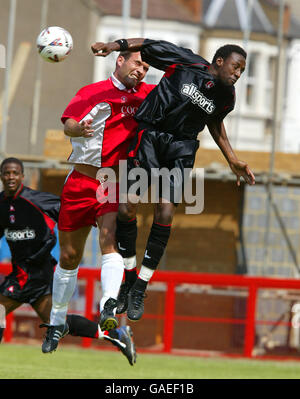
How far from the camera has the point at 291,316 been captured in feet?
48.9

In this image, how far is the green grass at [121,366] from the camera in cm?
1099

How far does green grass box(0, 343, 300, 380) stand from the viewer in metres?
11.0

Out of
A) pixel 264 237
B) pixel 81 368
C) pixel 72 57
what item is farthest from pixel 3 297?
pixel 72 57

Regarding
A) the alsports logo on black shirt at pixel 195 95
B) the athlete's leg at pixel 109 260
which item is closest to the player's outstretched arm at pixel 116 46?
the alsports logo on black shirt at pixel 195 95

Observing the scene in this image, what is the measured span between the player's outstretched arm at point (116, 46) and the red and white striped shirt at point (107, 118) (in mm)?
487

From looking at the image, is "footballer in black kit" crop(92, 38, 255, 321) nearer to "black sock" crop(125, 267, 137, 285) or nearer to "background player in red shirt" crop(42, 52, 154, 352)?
"background player in red shirt" crop(42, 52, 154, 352)

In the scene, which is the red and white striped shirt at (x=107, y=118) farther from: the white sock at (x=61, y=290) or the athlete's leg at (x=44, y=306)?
the athlete's leg at (x=44, y=306)

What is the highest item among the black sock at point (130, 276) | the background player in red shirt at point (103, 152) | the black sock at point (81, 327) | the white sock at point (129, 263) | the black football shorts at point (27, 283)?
the background player in red shirt at point (103, 152)

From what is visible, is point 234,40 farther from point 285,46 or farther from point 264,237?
point 264,237

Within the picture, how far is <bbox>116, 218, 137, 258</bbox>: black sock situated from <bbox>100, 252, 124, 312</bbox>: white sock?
0.10m

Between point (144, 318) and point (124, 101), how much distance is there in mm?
8356

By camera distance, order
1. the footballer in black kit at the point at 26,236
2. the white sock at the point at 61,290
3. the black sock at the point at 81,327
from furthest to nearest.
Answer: the footballer in black kit at the point at 26,236 < the black sock at the point at 81,327 < the white sock at the point at 61,290

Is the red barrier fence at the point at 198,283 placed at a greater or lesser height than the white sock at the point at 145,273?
lesser

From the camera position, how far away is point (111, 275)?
738 centimetres
